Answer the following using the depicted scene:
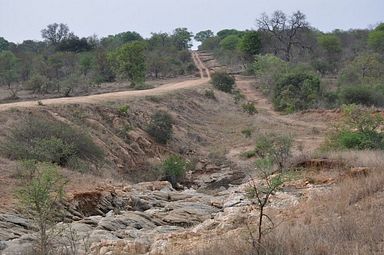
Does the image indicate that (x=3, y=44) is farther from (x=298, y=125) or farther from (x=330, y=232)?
(x=330, y=232)

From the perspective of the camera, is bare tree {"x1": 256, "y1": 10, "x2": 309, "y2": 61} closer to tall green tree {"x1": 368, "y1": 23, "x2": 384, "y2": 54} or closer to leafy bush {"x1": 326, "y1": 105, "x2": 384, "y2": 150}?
tall green tree {"x1": 368, "y1": 23, "x2": 384, "y2": 54}

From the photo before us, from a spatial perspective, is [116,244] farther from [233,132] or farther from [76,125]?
[233,132]

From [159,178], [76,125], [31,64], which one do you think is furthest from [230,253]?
[31,64]

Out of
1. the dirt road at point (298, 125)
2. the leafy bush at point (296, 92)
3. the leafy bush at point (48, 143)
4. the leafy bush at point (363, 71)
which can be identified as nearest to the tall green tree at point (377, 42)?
→ the leafy bush at point (363, 71)

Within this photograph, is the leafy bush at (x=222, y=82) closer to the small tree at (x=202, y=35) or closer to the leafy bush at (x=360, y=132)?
the leafy bush at (x=360, y=132)

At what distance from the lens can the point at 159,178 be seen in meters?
21.0

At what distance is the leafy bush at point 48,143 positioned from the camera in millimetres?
17203

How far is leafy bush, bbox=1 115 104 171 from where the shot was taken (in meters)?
17.2

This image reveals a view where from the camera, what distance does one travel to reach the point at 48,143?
58.5 feet

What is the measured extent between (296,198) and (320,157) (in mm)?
5086

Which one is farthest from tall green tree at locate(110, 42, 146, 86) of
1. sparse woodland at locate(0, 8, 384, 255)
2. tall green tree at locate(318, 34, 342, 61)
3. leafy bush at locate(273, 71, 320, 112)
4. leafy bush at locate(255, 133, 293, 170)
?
tall green tree at locate(318, 34, 342, 61)

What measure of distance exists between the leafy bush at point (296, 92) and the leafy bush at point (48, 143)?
20.3 meters

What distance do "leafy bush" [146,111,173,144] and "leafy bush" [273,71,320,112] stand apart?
12.7m

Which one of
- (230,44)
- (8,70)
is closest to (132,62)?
(8,70)
